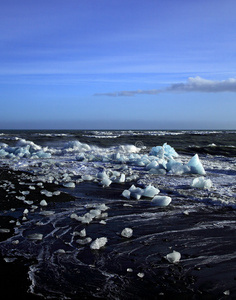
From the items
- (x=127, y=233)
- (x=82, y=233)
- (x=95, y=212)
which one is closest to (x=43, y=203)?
(x=95, y=212)

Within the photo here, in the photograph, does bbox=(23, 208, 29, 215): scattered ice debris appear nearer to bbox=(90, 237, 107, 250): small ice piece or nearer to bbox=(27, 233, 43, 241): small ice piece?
bbox=(27, 233, 43, 241): small ice piece

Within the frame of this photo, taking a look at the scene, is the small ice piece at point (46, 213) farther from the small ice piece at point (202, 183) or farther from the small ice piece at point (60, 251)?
the small ice piece at point (202, 183)

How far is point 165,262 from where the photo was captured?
3.12m

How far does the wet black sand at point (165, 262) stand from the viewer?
8.45ft

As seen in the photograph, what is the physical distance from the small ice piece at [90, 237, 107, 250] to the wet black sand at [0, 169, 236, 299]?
89mm

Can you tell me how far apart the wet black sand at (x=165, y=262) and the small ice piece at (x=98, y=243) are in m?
0.09

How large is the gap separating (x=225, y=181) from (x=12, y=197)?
5387 millimetres

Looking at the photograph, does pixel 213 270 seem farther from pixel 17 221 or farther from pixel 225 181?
pixel 225 181

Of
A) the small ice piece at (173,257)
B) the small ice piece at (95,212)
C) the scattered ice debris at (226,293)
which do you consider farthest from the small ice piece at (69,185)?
the scattered ice debris at (226,293)

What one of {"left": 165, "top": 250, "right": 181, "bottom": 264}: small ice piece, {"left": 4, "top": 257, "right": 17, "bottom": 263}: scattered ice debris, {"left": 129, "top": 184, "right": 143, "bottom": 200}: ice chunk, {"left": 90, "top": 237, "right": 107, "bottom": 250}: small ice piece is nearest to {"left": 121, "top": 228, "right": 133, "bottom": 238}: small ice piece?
{"left": 90, "top": 237, "right": 107, "bottom": 250}: small ice piece

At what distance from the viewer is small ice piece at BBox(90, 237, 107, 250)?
3443 millimetres

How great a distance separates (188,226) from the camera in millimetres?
4254

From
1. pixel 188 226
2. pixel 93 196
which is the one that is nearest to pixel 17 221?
pixel 93 196

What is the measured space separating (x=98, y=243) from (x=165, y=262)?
847mm
